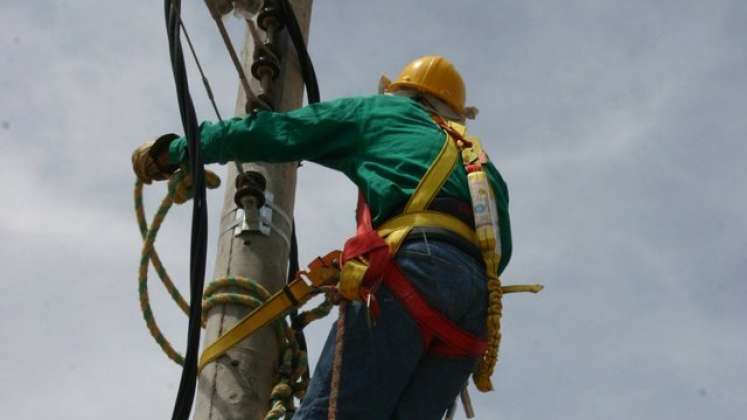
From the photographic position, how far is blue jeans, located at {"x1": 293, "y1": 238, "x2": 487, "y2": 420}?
337 cm

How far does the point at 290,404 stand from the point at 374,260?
61 cm

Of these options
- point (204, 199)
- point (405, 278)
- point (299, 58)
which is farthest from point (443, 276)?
point (299, 58)

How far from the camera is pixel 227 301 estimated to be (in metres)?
3.84

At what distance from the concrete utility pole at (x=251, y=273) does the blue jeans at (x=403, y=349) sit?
0.33 m

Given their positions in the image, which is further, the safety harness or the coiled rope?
the coiled rope

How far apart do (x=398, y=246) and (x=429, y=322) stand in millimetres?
233

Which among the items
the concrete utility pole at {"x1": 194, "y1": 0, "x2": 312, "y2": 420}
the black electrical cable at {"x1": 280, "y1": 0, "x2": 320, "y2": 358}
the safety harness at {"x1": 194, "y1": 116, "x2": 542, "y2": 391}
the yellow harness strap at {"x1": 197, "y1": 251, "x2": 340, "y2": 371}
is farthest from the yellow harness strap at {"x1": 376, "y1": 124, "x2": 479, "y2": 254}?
the black electrical cable at {"x1": 280, "y1": 0, "x2": 320, "y2": 358}

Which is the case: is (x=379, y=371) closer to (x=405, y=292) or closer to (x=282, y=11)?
(x=405, y=292)

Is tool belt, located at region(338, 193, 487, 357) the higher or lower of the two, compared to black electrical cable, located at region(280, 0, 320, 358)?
lower

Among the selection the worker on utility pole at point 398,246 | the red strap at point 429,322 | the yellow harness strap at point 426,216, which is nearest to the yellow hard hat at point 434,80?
the worker on utility pole at point 398,246

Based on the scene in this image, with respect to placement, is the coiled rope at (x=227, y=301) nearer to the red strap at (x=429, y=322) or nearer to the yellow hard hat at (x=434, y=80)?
the red strap at (x=429, y=322)

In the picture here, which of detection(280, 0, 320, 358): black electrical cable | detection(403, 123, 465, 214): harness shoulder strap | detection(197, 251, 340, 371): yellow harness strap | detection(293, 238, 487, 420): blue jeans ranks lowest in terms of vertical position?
detection(293, 238, 487, 420): blue jeans

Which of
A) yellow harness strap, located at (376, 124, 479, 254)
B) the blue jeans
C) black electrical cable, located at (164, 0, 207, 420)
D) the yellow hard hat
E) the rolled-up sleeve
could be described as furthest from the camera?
the yellow hard hat

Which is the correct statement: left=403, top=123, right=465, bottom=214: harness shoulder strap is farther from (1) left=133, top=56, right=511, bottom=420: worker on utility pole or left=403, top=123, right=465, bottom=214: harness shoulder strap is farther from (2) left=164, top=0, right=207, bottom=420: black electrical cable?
(2) left=164, top=0, right=207, bottom=420: black electrical cable
